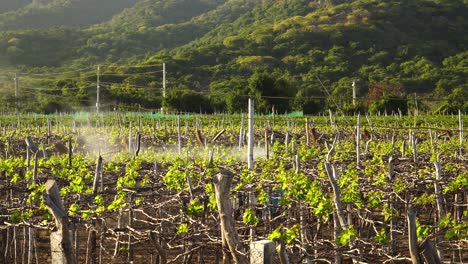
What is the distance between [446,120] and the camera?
3569cm

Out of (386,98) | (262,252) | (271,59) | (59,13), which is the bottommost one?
(262,252)

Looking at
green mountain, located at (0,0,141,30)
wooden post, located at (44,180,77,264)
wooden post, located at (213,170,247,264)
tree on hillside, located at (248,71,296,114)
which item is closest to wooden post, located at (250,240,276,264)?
wooden post, located at (213,170,247,264)

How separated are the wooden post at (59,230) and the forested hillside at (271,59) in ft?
125

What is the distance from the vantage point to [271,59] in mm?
79688

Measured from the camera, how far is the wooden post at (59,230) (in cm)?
570

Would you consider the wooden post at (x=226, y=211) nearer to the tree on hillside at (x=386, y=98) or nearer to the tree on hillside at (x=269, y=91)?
the tree on hillside at (x=386, y=98)

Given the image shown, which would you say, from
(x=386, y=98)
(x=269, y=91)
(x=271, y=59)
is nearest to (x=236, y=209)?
(x=386, y=98)

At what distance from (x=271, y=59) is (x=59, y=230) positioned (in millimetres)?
74718

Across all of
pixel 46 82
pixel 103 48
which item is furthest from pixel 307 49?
pixel 103 48

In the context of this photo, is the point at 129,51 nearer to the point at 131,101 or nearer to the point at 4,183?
the point at 131,101

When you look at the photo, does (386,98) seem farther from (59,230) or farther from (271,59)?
(59,230)

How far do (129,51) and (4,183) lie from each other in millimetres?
98472

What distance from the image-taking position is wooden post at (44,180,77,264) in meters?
5.70

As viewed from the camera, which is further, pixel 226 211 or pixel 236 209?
pixel 236 209
